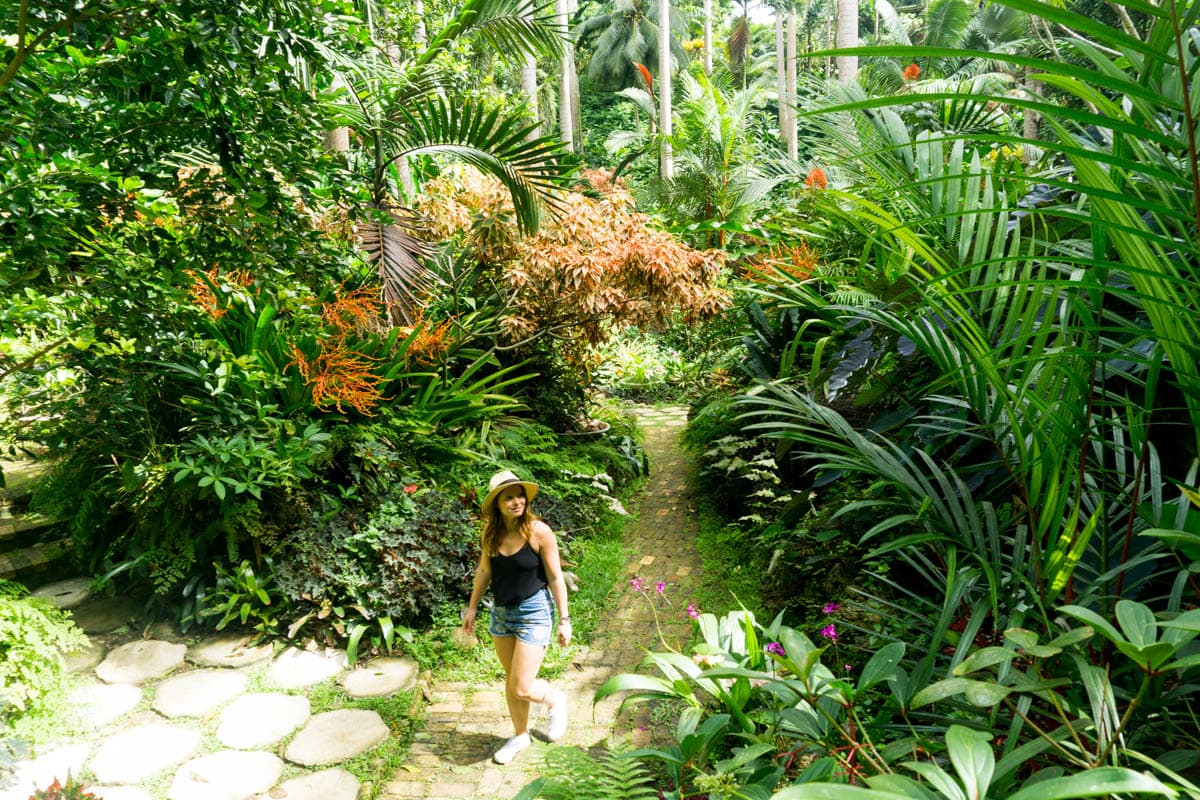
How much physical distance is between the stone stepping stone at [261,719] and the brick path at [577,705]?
0.57m

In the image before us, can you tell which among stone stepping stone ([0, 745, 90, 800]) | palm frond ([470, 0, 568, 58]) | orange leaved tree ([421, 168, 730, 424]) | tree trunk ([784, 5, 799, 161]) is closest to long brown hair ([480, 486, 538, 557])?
stone stepping stone ([0, 745, 90, 800])

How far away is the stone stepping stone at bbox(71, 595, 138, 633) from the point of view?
380 centimetres

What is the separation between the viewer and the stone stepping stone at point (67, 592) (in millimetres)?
3896

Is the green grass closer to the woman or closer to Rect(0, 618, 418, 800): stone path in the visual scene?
the woman

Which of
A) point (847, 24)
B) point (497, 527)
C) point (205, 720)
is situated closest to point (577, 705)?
point (497, 527)

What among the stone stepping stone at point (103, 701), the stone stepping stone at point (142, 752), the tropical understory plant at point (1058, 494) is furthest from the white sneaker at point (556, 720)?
the stone stepping stone at point (103, 701)

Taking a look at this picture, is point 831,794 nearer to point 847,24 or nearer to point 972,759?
point 972,759

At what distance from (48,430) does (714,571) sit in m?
3.69

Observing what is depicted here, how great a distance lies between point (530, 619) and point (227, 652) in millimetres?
1700

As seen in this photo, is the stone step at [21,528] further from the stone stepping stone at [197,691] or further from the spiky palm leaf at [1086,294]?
the spiky palm leaf at [1086,294]

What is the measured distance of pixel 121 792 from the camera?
2766 mm

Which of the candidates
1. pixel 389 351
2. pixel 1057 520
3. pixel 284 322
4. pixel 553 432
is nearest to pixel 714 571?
pixel 553 432

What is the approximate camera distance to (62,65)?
224 centimetres

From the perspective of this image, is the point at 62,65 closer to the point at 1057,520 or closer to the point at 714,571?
the point at 1057,520
